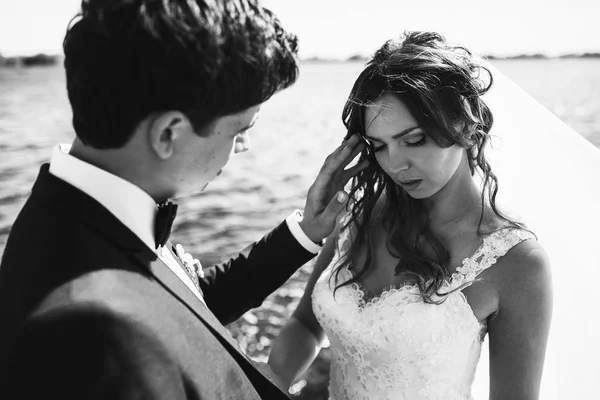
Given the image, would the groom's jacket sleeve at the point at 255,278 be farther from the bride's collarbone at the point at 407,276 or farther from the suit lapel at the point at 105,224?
the suit lapel at the point at 105,224

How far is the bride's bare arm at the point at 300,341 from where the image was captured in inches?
109

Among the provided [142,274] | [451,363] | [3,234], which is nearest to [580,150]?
[451,363]

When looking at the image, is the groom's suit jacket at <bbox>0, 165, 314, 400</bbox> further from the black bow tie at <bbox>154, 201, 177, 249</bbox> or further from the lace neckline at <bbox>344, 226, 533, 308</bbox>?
the lace neckline at <bbox>344, 226, 533, 308</bbox>

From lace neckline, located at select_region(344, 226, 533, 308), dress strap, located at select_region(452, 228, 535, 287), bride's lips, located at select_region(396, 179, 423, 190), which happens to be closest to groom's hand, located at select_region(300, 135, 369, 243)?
bride's lips, located at select_region(396, 179, 423, 190)

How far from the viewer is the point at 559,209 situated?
2898 mm

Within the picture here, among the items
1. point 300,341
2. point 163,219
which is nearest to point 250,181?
point 300,341

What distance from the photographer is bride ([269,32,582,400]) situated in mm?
2250

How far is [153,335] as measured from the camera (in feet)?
4.09

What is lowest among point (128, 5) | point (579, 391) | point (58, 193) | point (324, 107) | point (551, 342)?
point (324, 107)

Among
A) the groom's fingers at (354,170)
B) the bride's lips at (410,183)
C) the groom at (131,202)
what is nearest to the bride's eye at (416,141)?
the bride's lips at (410,183)

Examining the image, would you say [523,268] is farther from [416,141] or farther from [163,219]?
[163,219]

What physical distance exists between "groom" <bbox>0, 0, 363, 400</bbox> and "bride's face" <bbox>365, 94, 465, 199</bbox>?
0.89 meters

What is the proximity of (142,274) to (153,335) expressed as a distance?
21 cm

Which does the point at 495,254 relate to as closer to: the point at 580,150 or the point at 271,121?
the point at 580,150
